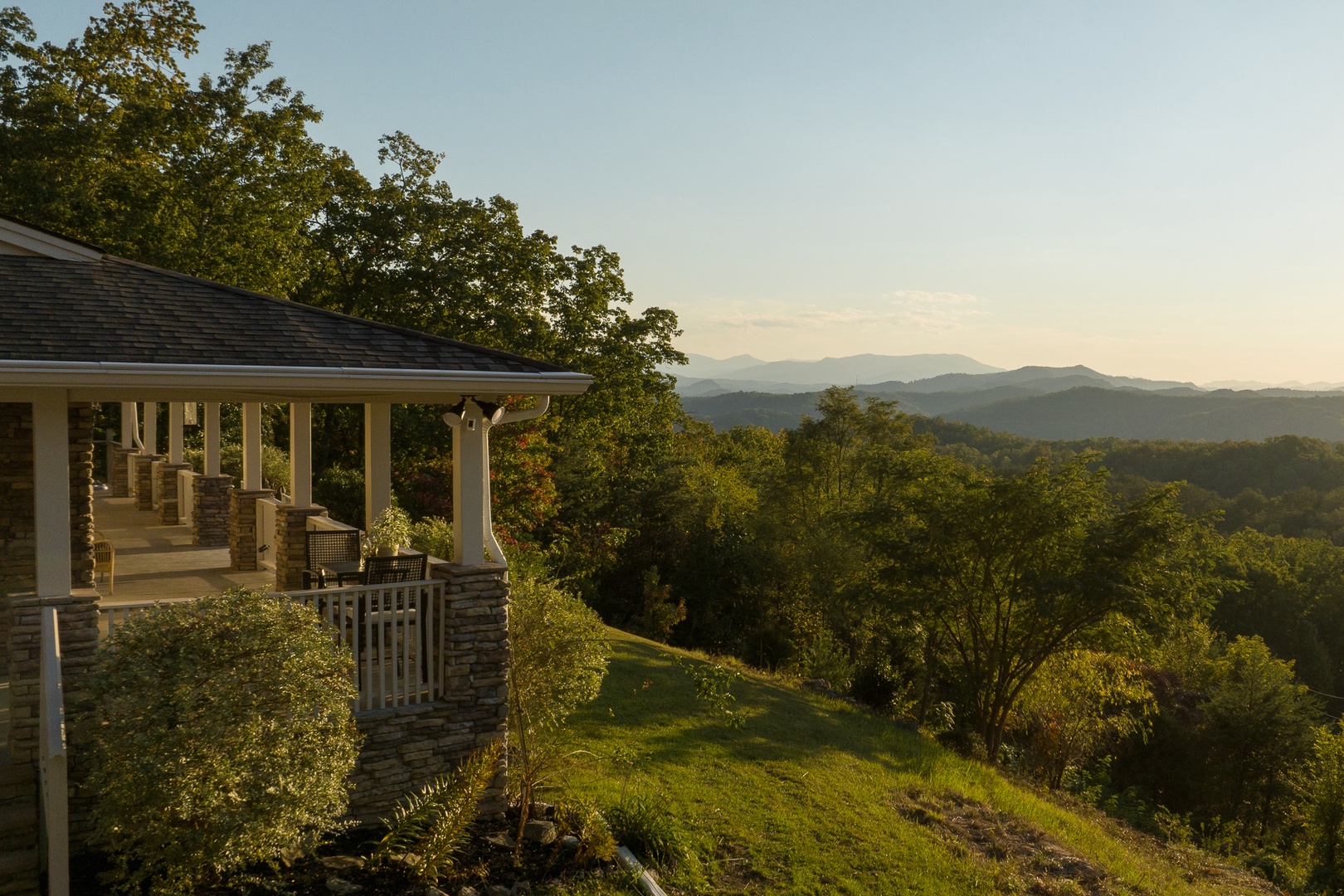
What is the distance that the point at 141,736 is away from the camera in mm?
4699

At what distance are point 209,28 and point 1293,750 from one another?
121 feet

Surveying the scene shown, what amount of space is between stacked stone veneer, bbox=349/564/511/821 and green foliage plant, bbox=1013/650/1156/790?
1511 cm

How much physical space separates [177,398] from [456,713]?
3797 millimetres

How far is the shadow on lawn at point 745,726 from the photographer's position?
33.2 feet

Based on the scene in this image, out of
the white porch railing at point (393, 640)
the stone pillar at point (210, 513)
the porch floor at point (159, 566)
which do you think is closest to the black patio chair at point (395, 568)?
the white porch railing at point (393, 640)

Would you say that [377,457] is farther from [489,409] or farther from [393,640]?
[393,640]

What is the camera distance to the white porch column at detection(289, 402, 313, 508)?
10375mm

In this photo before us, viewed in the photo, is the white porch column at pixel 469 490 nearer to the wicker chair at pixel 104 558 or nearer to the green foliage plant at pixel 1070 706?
the wicker chair at pixel 104 558

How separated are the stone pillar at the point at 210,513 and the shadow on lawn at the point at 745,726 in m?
6.06

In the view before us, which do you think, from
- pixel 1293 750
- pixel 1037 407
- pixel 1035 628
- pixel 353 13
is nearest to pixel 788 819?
pixel 1035 628

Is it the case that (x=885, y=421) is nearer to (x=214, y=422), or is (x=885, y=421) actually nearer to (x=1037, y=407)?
(x=214, y=422)

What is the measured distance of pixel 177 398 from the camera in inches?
306

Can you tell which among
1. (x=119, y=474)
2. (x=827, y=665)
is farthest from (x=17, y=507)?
(x=827, y=665)

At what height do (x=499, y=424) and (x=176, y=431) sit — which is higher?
(x=499, y=424)
